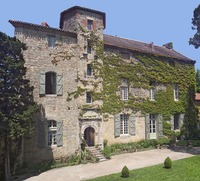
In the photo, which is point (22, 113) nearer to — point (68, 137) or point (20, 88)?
point (20, 88)

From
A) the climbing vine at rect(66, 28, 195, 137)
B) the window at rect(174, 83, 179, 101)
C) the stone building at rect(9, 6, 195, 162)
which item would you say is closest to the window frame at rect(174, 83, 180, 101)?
the window at rect(174, 83, 179, 101)

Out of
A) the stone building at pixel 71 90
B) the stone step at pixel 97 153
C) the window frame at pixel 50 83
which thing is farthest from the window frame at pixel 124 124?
the window frame at pixel 50 83

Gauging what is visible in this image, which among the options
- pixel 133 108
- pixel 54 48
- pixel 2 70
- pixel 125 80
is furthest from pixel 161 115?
pixel 2 70

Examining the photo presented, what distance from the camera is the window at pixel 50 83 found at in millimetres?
19580

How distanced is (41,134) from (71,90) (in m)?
4.42

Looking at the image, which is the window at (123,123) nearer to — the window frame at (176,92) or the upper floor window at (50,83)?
the upper floor window at (50,83)

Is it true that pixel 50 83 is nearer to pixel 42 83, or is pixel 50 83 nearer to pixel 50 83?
pixel 50 83

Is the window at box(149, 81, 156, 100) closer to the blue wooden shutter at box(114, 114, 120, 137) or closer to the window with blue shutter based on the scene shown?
the blue wooden shutter at box(114, 114, 120, 137)

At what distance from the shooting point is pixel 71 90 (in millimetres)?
19766

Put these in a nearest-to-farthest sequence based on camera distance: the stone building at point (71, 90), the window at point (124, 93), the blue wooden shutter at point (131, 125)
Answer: the stone building at point (71, 90), the blue wooden shutter at point (131, 125), the window at point (124, 93)

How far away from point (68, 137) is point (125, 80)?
27.4 ft

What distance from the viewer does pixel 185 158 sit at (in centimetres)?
1855

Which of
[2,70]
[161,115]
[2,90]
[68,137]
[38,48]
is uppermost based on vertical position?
[38,48]

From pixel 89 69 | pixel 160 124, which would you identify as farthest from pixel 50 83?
pixel 160 124
